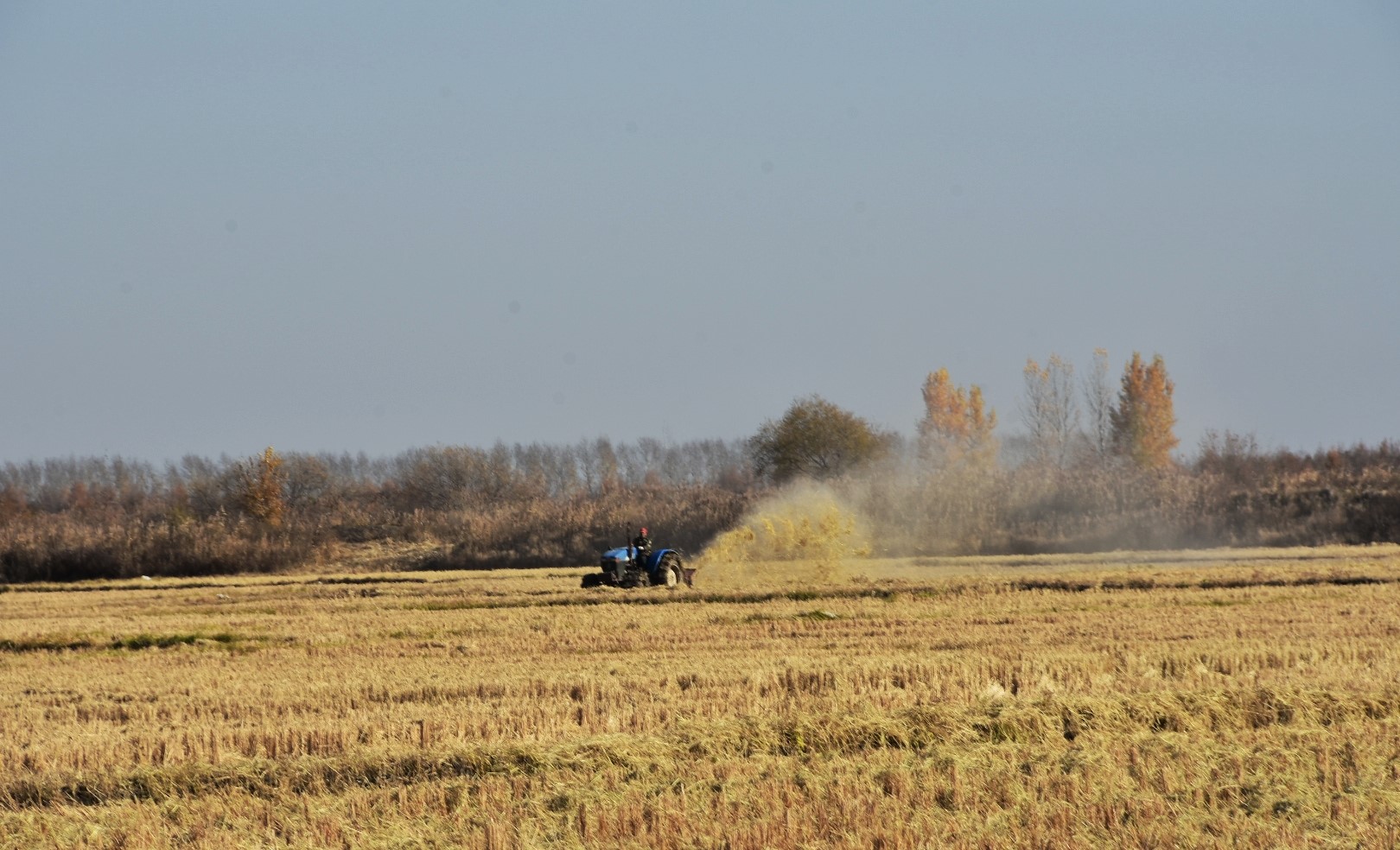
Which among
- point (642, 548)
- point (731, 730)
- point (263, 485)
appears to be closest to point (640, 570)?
point (642, 548)

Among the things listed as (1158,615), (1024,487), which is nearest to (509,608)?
(1158,615)

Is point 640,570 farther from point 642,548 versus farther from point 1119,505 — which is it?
point 1119,505

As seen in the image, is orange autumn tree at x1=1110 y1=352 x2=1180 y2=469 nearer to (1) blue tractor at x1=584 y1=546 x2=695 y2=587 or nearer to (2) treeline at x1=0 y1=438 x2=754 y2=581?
(2) treeline at x1=0 y1=438 x2=754 y2=581

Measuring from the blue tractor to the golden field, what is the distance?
633 cm

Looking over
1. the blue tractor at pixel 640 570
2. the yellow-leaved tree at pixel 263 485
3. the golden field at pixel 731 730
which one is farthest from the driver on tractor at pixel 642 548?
the yellow-leaved tree at pixel 263 485

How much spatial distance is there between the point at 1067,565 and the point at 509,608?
1599 centimetres

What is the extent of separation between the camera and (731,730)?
11859 millimetres

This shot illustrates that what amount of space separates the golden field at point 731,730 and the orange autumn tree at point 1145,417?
185ft

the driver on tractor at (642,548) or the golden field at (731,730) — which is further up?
the driver on tractor at (642,548)

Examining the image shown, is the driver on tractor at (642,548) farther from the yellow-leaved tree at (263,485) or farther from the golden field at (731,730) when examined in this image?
the yellow-leaved tree at (263,485)

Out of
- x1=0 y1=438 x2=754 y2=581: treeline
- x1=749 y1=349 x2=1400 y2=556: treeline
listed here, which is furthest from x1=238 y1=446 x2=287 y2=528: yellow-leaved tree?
x1=749 y1=349 x2=1400 y2=556: treeline

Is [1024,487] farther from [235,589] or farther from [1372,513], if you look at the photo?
[235,589]

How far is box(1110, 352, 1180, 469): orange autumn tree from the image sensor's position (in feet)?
261

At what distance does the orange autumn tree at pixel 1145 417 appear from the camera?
7950 cm
